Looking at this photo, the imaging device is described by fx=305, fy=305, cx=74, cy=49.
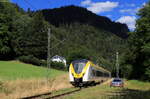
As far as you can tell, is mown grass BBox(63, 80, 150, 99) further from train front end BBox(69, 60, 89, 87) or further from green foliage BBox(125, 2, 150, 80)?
green foliage BBox(125, 2, 150, 80)

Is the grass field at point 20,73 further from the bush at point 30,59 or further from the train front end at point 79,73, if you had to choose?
the bush at point 30,59

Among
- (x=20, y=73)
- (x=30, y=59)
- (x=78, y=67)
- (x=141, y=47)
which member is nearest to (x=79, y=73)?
(x=78, y=67)

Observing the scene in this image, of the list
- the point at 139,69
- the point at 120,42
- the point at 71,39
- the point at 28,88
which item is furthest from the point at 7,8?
the point at 120,42

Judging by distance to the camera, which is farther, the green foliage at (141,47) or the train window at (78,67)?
the green foliage at (141,47)

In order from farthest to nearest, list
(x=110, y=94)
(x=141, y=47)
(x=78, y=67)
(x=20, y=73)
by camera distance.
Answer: (x=141, y=47) < (x=20, y=73) < (x=78, y=67) < (x=110, y=94)

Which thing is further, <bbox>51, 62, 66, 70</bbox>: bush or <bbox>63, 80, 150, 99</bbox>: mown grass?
<bbox>51, 62, 66, 70</bbox>: bush

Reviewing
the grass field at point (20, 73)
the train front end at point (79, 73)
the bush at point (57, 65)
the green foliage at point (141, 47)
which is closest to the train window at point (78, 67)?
the train front end at point (79, 73)

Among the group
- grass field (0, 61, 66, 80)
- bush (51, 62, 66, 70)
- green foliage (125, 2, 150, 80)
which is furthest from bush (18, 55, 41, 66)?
green foliage (125, 2, 150, 80)

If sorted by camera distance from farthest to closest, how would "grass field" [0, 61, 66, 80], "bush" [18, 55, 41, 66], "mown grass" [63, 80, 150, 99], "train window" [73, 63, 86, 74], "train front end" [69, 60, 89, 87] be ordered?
"bush" [18, 55, 41, 66]
"grass field" [0, 61, 66, 80]
"train window" [73, 63, 86, 74]
"train front end" [69, 60, 89, 87]
"mown grass" [63, 80, 150, 99]

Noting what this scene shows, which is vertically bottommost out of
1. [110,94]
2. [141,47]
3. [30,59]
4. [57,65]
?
[110,94]

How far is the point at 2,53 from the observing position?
81312 mm

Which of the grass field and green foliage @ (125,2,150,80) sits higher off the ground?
green foliage @ (125,2,150,80)

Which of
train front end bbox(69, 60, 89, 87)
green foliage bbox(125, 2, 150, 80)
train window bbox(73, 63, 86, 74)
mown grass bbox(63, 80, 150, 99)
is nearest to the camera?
mown grass bbox(63, 80, 150, 99)

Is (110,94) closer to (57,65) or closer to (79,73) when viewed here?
(79,73)
